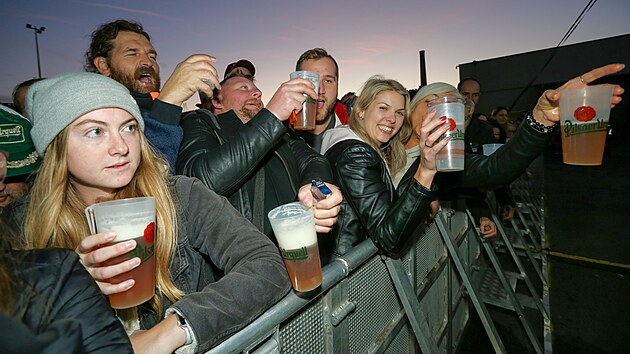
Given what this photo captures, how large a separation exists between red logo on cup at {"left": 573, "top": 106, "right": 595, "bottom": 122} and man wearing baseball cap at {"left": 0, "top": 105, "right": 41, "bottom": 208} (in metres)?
3.02

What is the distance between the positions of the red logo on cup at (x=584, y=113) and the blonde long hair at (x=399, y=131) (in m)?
1.34

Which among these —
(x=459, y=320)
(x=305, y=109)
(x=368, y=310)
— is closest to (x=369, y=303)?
(x=368, y=310)

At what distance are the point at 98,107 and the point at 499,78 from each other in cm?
A: 3368

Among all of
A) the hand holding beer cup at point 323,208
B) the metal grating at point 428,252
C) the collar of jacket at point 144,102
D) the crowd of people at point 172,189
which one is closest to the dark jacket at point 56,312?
the crowd of people at point 172,189

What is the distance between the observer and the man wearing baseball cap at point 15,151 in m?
1.75

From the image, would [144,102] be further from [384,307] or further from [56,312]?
[384,307]

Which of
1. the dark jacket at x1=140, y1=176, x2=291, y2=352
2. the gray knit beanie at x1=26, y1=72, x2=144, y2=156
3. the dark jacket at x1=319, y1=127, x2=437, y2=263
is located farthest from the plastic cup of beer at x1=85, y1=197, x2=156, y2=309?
the dark jacket at x1=319, y1=127, x2=437, y2=263

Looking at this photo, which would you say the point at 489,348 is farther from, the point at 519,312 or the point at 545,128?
the point at 545,128

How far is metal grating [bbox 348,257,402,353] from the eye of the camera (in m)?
1.72

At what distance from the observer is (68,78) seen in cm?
129

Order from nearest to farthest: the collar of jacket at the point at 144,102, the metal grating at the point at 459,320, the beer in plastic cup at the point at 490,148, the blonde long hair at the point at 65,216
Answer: the blonde long hair at the point at 65,216
the collar of jacket at the point at 144,102
the metal grating at the point at 459,320
the beer in plastic cup at the point at 490,148

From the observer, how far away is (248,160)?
5.75 ft

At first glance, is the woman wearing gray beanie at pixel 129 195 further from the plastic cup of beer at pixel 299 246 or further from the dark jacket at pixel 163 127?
the dark jacket at pixel 163 127

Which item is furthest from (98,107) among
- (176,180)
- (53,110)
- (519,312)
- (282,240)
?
(519,312)
